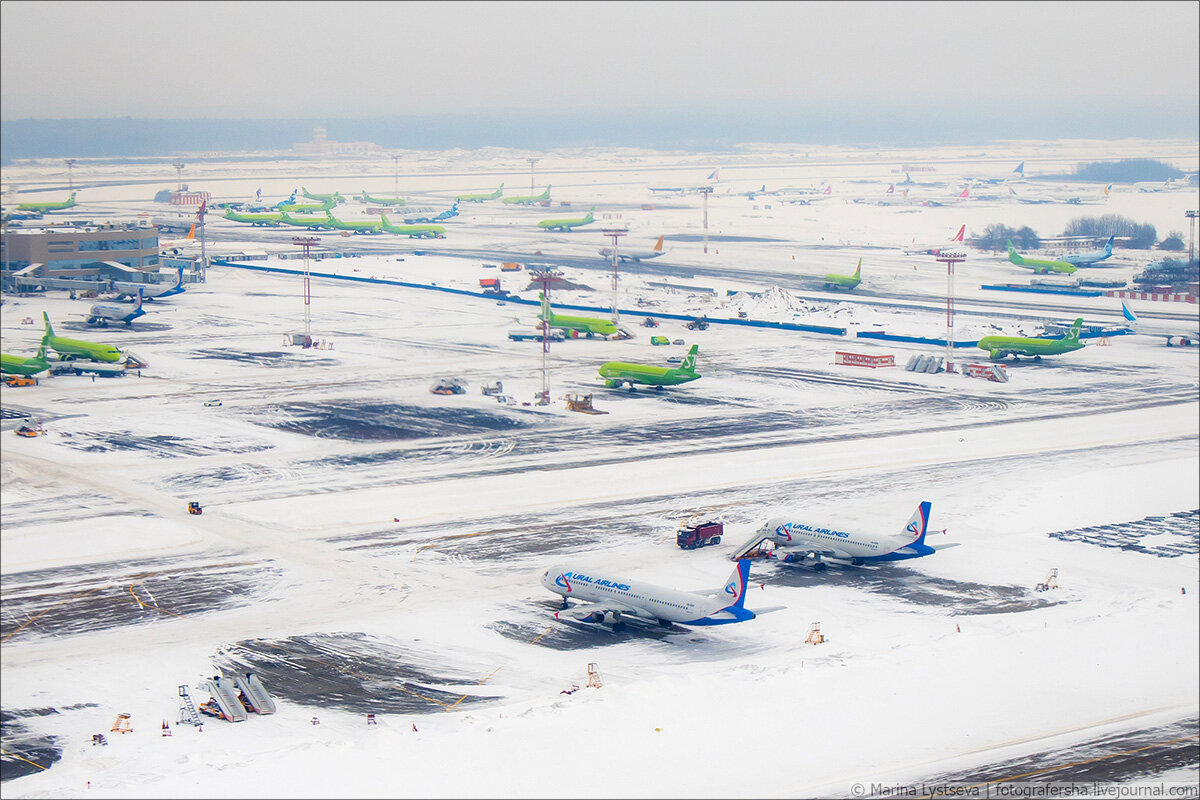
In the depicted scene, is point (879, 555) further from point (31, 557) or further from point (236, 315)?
point (236, 315)

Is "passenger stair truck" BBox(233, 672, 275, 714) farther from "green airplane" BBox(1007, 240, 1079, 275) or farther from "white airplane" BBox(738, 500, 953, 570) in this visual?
A: "green airplane" BBox(1007, 240, 1079, 275)

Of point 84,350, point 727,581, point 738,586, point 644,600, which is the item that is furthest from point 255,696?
point 84,350

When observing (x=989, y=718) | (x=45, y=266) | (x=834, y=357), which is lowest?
(x=989, y=718)

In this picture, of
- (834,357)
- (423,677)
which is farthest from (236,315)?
(423,677)

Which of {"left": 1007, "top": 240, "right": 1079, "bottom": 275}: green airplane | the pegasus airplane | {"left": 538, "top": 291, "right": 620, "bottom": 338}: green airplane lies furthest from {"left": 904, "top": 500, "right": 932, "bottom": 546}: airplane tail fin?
the pegasus airplane

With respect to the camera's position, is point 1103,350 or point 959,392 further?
point 1103,350

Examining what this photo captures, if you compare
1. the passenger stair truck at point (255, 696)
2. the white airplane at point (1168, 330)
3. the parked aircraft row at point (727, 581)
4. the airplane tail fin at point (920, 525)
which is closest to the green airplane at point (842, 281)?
the white airplane at point (1168, 330)

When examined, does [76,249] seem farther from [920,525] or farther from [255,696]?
[255,696]

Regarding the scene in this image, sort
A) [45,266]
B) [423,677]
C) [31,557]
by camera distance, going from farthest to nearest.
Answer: [45,266], [31,557], [423,677]
